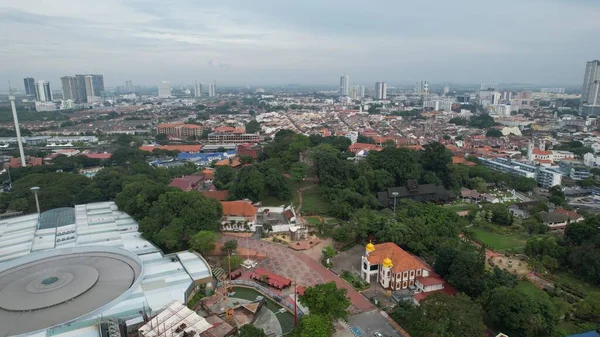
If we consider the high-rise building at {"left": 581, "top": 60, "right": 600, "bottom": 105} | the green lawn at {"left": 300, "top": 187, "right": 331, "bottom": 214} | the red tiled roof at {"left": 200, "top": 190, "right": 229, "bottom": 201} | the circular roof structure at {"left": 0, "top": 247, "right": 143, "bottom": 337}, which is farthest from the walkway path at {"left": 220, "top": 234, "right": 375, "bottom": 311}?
the high-rise building at {"left": 581, "top": 60, "right": 600, "bottom": 105}

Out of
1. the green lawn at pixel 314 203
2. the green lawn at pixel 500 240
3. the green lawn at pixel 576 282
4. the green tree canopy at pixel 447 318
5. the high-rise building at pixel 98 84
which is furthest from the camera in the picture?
the high-rise building at pixel 98 84

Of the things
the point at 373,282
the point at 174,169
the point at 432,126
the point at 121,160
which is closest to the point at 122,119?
the point at 121,160

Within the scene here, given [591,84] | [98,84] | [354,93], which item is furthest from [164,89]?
[591,84]

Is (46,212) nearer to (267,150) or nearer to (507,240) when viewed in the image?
(267,150)

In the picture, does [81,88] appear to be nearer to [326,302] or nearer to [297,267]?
[297,267]

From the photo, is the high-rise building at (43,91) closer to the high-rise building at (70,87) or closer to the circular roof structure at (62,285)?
the high-rise building at (70,87)

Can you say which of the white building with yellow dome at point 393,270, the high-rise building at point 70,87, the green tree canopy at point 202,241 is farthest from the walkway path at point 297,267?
the high-rise building at point 70,87

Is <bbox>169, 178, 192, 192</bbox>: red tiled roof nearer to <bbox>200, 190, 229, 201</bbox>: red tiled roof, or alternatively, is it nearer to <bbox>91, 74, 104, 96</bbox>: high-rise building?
<bbox>200, 190, 229, 201</bbox>: red tiled roof
